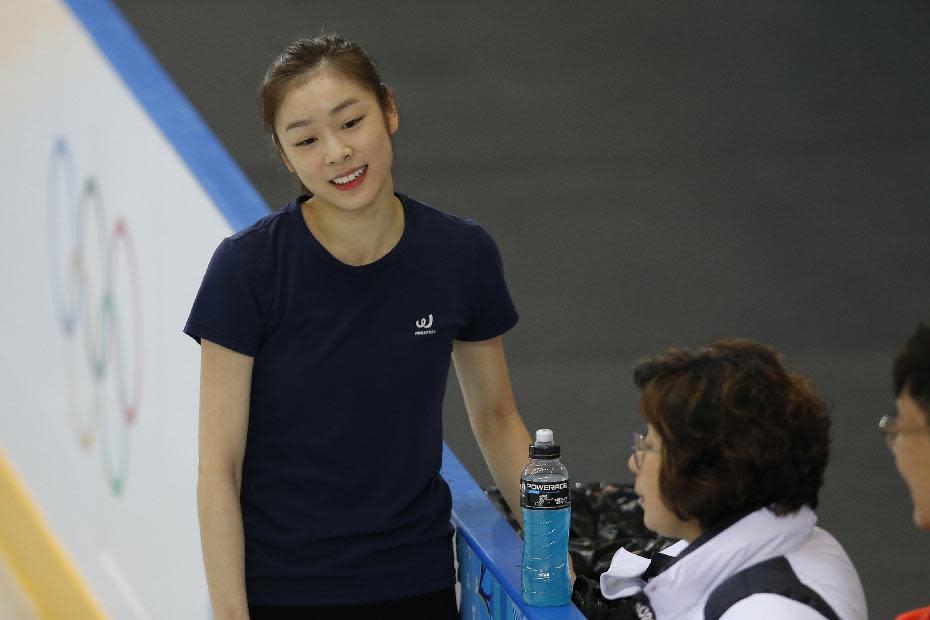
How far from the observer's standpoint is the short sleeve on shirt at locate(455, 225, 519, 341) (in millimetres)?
2520

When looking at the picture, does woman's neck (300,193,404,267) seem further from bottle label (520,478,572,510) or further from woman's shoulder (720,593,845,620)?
woman's shoulder (720,593,845,620)

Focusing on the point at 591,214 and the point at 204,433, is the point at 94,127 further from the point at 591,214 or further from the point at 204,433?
the point at 591,214

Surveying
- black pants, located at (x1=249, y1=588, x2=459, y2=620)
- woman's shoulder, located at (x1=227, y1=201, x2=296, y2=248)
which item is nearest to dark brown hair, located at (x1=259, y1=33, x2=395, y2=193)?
woman's shoulder, located at (x1=227, y1=201, x2=296, y2=248)

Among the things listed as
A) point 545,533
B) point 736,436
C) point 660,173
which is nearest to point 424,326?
point 545,533

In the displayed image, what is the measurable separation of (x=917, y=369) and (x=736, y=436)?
0.25m

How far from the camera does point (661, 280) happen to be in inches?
240

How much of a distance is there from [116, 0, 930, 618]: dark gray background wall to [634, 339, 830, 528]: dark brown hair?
7.96 feet

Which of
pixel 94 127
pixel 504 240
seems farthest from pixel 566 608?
pixel 504 240

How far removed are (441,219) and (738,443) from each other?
2.56 feet

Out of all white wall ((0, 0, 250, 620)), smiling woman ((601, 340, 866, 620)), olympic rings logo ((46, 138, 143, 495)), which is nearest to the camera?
smiling woman ((601, 340, 866, 620))

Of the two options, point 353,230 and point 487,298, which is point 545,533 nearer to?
point 487,298

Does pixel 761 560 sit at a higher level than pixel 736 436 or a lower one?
lower

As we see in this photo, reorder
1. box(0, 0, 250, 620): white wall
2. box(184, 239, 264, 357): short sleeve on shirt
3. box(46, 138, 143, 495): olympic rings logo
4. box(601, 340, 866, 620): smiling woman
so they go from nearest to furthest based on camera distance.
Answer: box(601, 340, 866, 620): smiling woman
box(184, 239, 264, 357): short sleeve on shirt
box(0, 0, 250, 620): white wall
box(46, 138, 143, 495): olympic rings logo

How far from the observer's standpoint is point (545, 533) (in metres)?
2.34
